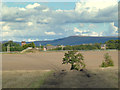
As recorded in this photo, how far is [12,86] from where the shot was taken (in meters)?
7.15

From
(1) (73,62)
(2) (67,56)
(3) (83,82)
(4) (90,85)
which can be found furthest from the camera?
(2) (67,56)

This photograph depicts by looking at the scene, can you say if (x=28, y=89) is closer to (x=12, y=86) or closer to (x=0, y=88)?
(x=12, y=86)

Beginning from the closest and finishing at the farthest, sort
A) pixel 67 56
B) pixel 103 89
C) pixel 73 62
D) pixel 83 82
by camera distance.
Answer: pixel 103 89
pixel 83 82
pixel 73 62
pixel 67 56

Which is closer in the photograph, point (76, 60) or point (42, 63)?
point (76, 60)

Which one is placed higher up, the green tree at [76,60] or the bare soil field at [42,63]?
the green tree at [76,60]

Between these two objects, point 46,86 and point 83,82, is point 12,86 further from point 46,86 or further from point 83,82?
point 83,82

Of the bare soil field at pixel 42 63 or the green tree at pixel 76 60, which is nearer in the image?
the green tree at pixel 76 60

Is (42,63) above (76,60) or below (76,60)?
below

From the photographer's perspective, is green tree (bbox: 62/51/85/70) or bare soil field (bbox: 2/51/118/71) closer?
green tree (bbox: 62/51/85/70)

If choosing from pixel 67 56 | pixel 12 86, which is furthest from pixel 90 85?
pixel 67 56

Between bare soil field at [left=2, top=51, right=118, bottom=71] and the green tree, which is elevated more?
the green tree

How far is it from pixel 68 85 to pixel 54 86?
0.52 m

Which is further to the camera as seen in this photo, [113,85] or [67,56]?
[67,56]

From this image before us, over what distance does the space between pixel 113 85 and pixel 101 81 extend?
0.75 meters
